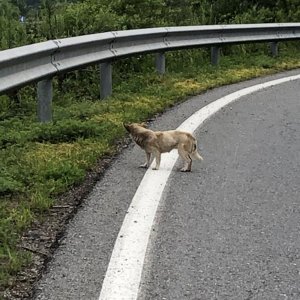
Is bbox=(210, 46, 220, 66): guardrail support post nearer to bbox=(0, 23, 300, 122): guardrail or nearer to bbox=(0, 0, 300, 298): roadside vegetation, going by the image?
bbox=(0, 23, 300, 122): guardrail

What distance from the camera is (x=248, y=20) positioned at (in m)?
16.9

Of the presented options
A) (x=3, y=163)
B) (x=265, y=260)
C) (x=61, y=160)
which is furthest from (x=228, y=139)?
(x=265, y=260)

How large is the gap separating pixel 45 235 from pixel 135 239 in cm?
49

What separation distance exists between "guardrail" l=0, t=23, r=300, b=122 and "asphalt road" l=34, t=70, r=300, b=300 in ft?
3.90

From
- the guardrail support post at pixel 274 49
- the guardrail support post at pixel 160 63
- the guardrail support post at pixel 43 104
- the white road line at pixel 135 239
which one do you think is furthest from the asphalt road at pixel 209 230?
the guardrail support post at pixel 274 49

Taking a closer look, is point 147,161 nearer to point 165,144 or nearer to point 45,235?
point 165,144

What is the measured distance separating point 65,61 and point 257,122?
83.6 inches

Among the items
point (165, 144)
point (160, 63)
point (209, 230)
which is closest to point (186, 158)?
point (165, 144)

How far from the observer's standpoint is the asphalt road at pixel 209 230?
3.10 metres

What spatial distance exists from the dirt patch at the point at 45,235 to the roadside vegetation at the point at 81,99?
0.04 meters

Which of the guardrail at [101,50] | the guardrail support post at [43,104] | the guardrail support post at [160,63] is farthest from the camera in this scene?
the guardrail support post at [160,63]

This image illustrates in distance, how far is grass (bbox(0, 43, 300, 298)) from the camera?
13.1 ft

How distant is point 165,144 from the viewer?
Answer: 17.5 ft

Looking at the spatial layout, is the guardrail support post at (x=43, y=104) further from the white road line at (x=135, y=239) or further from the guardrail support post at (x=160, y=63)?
the guardrail support post at (x=160, y=63)
